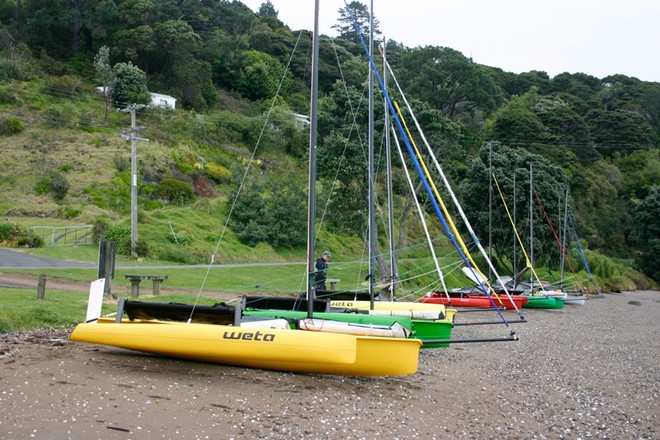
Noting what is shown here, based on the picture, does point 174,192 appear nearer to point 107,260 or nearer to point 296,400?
point 107,260

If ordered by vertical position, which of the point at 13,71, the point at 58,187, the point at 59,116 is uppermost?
the point at 13,71

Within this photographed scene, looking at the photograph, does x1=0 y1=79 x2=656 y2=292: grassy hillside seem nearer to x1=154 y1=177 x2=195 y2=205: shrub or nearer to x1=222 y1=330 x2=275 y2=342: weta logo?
x1=154 y1=177 x2=195 y2=205: shrub

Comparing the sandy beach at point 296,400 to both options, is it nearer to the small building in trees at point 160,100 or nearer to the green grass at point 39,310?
the green grass at point 39,310

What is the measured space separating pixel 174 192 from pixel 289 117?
2257 centimetres

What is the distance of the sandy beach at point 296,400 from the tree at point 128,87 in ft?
163

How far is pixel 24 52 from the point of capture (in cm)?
6694

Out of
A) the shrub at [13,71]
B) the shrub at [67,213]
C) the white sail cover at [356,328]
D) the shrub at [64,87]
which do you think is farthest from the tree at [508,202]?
the shrub at [13,71]

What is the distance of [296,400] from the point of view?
10.0 m

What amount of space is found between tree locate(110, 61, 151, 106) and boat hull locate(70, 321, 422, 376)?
170ft

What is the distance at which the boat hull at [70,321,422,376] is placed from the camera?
1113 cm

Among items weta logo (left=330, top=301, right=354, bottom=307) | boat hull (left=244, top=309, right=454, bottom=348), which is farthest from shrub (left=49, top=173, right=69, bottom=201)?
boat hull (left=244, top=309, right=454, bottom=348)

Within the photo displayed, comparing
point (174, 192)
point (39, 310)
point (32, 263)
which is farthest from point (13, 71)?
point (39, 310)

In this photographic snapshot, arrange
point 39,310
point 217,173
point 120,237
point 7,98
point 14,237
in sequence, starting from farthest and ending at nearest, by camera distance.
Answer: point 7,98 → point 217,173 → point 120,237 → point 14,237 → point 39,310

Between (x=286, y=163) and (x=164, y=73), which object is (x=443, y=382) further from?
(x=164, y=73)
